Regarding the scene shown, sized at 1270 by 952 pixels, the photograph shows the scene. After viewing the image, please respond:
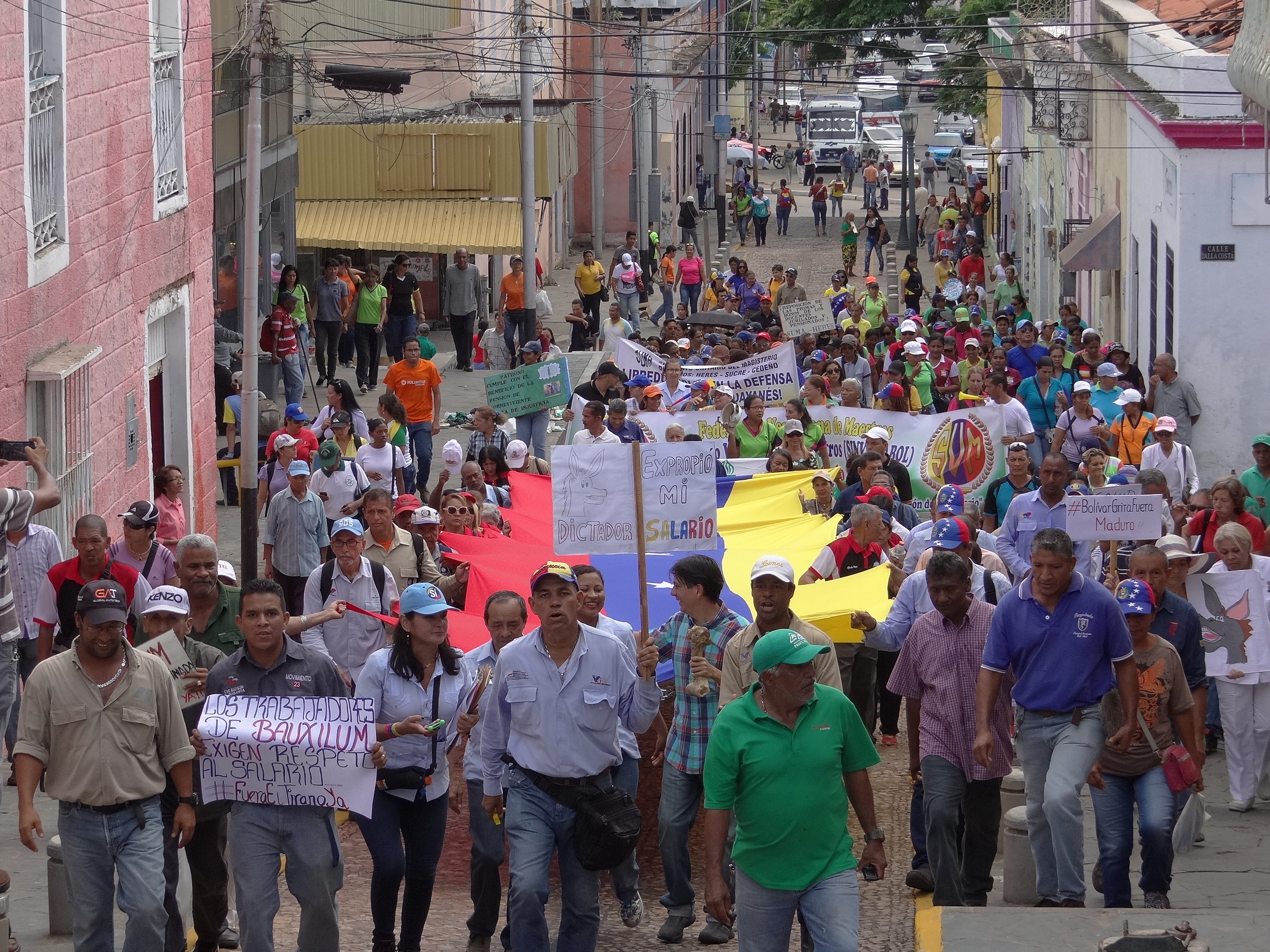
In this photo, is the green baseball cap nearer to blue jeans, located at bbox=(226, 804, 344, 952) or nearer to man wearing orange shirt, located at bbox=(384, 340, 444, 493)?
blue jeans, located at bbox=(226, 804, 344, 952)

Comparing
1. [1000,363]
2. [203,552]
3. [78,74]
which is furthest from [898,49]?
[203,552]

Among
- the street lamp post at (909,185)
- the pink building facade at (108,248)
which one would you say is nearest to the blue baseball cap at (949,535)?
the pink building facade at (108,248)

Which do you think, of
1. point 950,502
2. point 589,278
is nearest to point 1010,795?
point 950,502

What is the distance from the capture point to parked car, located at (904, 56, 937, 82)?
201 feet

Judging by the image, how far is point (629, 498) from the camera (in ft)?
29.9

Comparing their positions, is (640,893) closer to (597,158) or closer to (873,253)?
(597,158)

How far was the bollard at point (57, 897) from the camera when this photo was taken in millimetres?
7918

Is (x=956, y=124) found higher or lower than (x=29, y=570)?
higher

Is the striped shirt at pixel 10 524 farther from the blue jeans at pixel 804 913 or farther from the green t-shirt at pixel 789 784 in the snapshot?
the blue jeans at pixel 804 913

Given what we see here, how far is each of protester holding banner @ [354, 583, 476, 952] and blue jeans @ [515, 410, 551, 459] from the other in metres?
11.0

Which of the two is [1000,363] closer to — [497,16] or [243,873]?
[243,873]

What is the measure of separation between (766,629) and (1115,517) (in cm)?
339

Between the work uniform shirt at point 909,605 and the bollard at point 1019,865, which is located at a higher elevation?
the work uniform shirt at point 909,605

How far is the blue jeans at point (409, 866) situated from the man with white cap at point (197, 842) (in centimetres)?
62
